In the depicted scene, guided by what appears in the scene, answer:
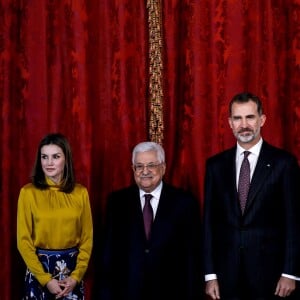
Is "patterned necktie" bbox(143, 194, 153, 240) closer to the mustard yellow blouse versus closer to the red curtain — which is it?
the mustard yellow blouse

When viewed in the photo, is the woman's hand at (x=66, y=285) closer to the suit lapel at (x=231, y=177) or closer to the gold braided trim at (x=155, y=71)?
the suit lapel at (x=231, y=177)

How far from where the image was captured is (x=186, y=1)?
317 cm

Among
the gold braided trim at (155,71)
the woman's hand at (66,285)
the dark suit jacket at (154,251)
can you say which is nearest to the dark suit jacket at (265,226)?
the dark suit jacket at (154,251)

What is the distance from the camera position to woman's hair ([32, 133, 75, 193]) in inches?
107

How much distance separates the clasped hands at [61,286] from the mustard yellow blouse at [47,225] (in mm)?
24

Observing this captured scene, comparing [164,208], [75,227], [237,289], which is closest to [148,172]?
[164,208]

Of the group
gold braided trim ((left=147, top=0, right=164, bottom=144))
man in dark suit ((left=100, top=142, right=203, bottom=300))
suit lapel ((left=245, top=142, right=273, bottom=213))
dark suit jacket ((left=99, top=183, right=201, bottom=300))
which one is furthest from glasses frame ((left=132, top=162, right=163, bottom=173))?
gold braided trim ((left=147, top=0, right=164, bottom=144))

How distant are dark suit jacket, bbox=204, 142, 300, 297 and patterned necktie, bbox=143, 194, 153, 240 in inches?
13.6

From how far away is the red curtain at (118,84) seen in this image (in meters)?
3.13

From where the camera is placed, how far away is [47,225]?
8.73 ft

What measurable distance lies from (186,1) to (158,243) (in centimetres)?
134

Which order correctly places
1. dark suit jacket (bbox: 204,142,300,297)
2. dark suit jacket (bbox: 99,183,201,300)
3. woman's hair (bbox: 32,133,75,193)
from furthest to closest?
1. woman's hair (bbox: 32,133,75,193)
2. dark suit jacket (bbox: 99,183,201,300)
3. dark suit jacket (bbox: 204,142,300,297)

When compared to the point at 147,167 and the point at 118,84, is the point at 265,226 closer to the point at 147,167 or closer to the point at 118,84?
the point at 147,167

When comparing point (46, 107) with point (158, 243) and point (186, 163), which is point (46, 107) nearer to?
point (186, 163)
